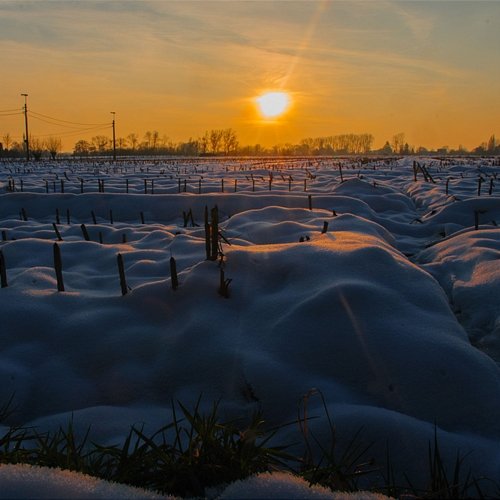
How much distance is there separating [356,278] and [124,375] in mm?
1773

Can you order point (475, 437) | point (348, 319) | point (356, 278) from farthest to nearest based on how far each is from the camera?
point (356, 278) < point (348, 319) < point (475, 437)

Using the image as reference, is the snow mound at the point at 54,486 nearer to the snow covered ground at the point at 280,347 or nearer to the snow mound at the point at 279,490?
the snow mound at the point at 279,490

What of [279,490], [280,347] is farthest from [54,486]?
[280,347]

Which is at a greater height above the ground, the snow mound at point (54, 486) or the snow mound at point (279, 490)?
the snow mound at point (54, 486)

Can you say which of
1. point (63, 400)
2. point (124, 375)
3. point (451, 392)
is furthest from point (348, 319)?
point (63, 400)

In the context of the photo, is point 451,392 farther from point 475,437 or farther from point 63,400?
point 63,400

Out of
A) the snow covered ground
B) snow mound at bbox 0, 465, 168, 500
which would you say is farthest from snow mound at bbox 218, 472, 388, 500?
the snow covered ground

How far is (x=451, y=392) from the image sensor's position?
236 centimetres

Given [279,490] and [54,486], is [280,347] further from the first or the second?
[54,486]

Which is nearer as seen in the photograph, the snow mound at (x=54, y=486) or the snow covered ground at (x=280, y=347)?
the snow mound at (x=54, y=486)

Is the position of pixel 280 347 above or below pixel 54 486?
below

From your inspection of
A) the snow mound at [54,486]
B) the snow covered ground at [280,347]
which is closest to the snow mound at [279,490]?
the snow mound at [54,486]

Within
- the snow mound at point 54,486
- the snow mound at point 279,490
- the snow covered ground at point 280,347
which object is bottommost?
the snow covered ground at point 280,347

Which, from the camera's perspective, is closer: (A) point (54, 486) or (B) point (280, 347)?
(A) point (54, 486)
